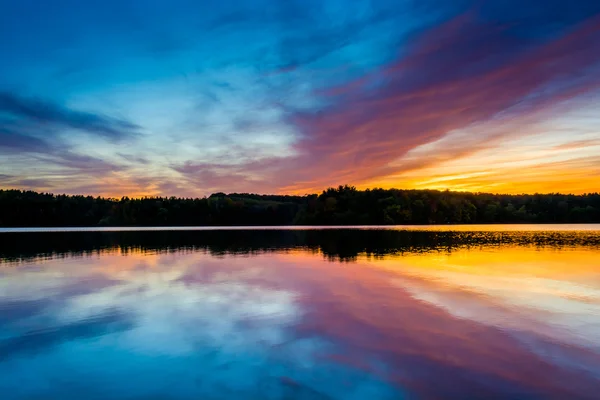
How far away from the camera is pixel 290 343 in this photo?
45.6 ft

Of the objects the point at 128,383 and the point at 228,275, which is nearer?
the point at 128,383

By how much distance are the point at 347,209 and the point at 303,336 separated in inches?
6438

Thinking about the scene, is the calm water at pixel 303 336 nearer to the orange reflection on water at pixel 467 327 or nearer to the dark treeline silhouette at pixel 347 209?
the orange reflection on water at pixel 467 327

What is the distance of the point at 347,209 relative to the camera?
177 meters

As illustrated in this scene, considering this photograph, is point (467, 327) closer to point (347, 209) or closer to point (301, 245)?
point (301, 245)

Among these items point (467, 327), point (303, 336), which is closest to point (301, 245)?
point (467, 327)

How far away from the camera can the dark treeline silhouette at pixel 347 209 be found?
17188 cm

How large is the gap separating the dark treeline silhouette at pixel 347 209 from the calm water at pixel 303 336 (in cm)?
14791

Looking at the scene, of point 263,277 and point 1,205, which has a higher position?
point 1,205

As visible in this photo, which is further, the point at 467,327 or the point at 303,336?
the point at 467,327

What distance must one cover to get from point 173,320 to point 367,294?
416 inches

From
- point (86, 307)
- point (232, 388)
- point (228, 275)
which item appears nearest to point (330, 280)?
point (228, 275)

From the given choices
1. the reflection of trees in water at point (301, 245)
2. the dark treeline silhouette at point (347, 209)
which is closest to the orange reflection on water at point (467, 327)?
the reflection of trees in water at point (301, 245)

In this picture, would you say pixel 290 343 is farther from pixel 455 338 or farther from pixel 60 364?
pixel 60 364
